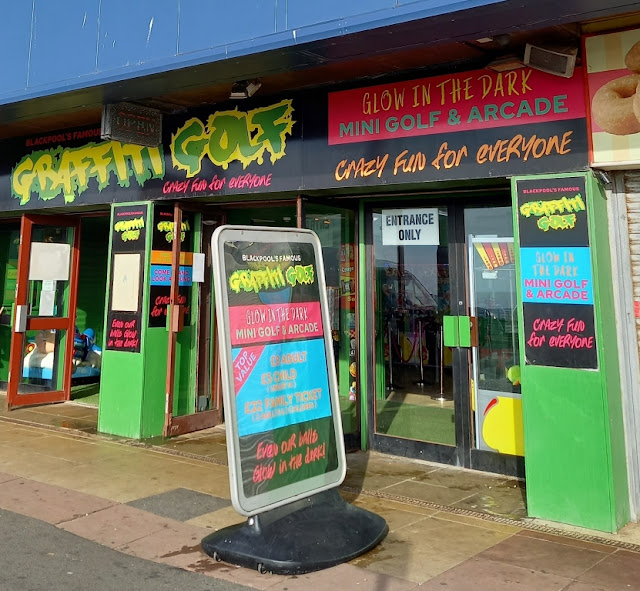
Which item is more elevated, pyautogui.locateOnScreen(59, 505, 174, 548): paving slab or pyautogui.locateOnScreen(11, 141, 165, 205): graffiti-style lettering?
pyautogui.locateOnScreen(11, 141, 165, 205): graffiti-style lettering

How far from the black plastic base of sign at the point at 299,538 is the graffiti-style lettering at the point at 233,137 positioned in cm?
354

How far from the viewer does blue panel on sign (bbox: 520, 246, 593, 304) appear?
4293 mm

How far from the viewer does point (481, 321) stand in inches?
223

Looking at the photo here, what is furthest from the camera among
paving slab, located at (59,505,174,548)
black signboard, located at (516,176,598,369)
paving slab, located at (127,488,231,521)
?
paving slab, located at (127,488,231,521)

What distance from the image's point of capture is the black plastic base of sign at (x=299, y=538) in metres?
3.51

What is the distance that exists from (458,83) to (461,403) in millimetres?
2950

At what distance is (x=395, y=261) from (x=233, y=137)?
2.21 meters

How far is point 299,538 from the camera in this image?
12.0 feet

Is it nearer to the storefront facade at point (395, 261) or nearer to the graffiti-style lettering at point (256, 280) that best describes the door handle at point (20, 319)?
the storefront facade at point (395, 261)

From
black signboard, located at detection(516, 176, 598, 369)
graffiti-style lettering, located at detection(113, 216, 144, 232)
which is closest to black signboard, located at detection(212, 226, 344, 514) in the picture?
black signboard, located at detection(516, 176, 598, 369)

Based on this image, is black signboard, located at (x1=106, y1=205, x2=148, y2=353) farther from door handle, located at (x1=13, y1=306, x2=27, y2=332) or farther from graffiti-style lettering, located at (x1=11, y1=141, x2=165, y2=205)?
door handle, located at (x1=13, y1=306, x2=27, y2=332)

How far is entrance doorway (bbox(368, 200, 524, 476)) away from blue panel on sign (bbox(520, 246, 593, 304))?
103 cm

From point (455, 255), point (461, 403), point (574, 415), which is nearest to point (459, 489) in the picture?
point (461, 403)

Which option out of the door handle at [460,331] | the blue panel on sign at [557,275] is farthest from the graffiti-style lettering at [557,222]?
the door handle at [460,331]
